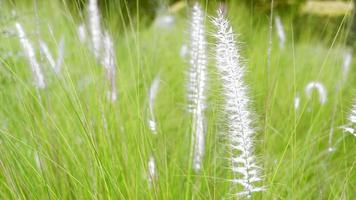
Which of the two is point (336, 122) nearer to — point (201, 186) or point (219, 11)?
point (201, 186)

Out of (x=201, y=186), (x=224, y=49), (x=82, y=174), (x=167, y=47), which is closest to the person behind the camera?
(x=224, y=49)

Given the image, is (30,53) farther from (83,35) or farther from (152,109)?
(83,35)

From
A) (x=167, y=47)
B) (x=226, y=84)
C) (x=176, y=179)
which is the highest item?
(x=226, y=84)

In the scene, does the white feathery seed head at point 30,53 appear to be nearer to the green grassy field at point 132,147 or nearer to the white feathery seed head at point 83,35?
the green grassy field at point 132,147

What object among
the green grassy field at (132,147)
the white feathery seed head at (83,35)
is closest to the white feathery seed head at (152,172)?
the green grassy field at (132,147)

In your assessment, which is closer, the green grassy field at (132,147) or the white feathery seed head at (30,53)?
the green grassy field at (132,147)

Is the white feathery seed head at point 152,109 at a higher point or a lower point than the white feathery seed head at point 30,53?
lower

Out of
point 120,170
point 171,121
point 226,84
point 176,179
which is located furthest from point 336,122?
point 226,84

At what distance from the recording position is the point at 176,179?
1.41 metres

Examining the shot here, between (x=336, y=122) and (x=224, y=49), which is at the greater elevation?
(x=224, y=49)

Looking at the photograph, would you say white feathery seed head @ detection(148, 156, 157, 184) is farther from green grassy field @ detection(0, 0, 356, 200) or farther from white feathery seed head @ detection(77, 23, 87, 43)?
white feathery seed head @ detection(77, 23, 87, 43)

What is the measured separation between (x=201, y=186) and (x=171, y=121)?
0.87 meters

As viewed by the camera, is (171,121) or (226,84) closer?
(226,84)

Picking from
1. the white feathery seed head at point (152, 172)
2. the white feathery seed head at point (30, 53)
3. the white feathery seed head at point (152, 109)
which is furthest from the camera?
the white feathery seed head at point (30, 53)
